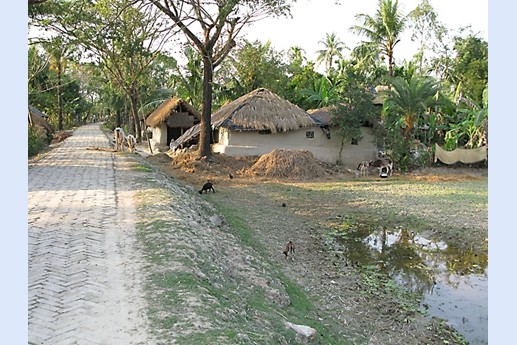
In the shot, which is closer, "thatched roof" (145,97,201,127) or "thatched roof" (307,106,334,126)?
"thatched roof" (307,106,334,126)

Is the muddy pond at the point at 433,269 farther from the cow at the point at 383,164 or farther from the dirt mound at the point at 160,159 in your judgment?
the dirt mound at the point at 160,159

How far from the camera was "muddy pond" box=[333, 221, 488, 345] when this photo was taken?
7.45m

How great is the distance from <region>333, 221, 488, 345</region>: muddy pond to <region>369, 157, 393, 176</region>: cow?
995 centimetres

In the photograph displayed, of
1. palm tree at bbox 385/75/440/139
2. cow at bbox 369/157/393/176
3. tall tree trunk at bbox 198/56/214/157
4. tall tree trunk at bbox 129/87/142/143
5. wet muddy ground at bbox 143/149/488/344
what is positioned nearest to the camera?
wet muddy ground at bbox 143/149/488/344

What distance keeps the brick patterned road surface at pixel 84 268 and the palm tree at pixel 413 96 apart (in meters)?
15.4

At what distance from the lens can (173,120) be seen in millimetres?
30141

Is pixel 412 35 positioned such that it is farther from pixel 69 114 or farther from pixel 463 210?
pixel 69 114

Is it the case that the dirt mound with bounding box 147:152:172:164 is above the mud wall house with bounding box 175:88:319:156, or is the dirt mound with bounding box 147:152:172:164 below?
below

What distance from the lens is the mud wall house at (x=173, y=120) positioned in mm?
29859

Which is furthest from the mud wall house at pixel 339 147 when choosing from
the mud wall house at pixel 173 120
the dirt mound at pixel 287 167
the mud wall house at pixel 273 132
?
the mud wall house at pixel 173 120

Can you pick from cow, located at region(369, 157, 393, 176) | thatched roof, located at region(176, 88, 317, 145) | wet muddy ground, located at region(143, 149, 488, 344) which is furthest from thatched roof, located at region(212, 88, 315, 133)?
wet muddy ground, located at region(143, 149, 488, 344)

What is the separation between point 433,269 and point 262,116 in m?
14.7

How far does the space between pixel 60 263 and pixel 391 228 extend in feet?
27.5

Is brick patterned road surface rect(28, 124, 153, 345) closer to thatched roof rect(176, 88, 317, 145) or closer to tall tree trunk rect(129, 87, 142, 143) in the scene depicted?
thatched roof rect(176, 88, 317, 145)
